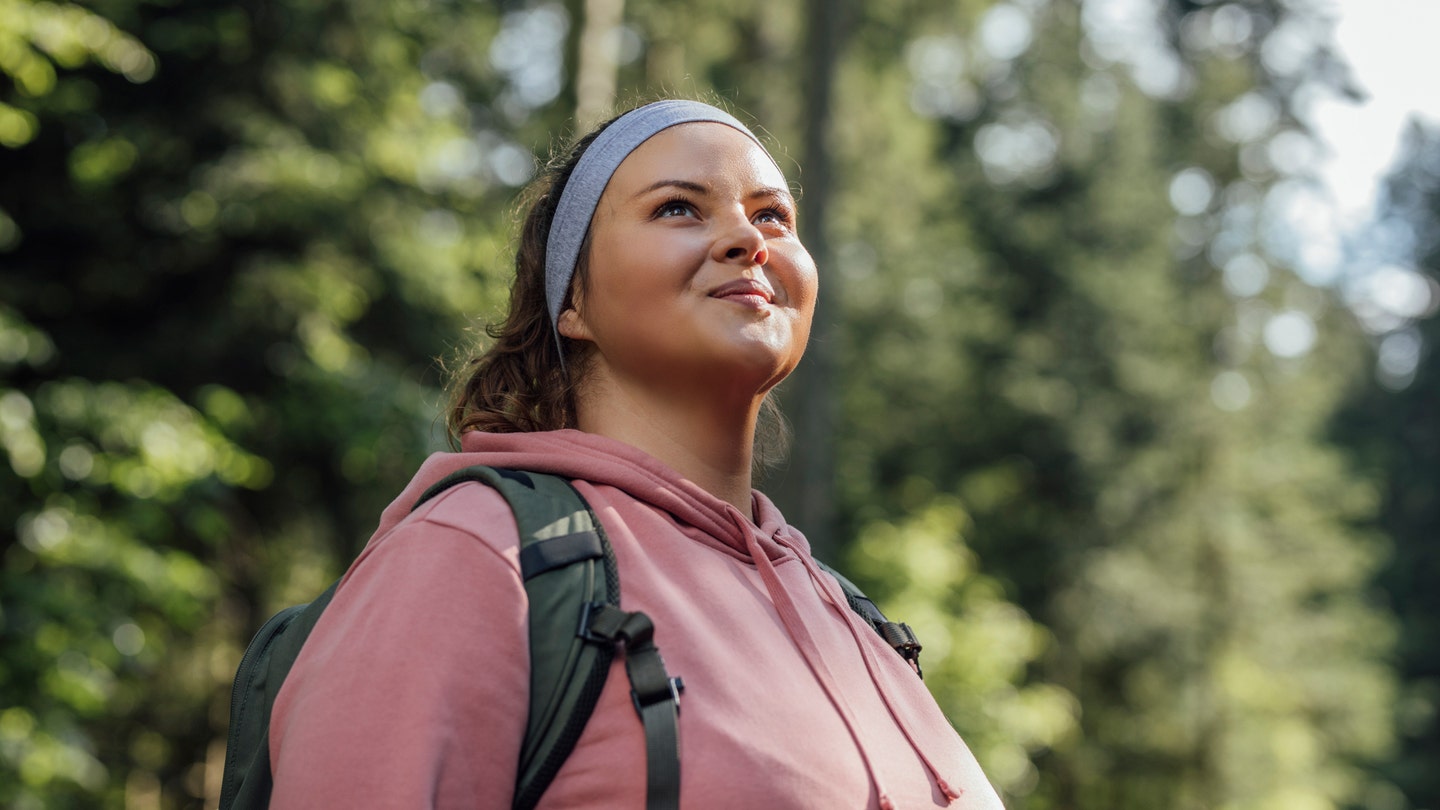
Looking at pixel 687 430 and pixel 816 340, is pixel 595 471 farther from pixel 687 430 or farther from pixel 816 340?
pixel 816 340

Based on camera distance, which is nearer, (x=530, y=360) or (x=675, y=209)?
(x=675, y=209)

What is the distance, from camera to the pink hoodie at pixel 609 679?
1.31 meters

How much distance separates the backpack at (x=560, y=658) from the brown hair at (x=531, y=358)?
400 millimetres

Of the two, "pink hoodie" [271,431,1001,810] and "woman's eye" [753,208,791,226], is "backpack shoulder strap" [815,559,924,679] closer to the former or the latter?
"pink hoodie" [271,431,1001,810]

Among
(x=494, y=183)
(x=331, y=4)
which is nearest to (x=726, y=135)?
(x=331, y=4)

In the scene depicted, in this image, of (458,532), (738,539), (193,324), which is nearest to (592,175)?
(738,539)

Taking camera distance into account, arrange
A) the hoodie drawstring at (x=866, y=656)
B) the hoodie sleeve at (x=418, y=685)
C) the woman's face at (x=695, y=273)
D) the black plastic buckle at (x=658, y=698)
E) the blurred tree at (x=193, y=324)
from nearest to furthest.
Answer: the hoodie sleeve at (x=418, y=685), the black plastic buckle at (x=658, y=698), the hoodie drawstring at (x=866, y=656), the woman's face at (x=695, y=273), the blurred tree at (x=193, y=324)

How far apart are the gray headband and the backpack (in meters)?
0.47

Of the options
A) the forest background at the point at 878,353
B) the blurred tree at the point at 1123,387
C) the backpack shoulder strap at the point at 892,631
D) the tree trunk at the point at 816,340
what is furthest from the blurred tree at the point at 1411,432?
the backpack shoulder strap at the point at 892,631

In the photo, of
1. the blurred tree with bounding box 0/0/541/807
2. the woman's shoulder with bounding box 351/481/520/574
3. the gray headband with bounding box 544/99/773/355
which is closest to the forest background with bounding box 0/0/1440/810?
the blurred tree with bounding box 0/0/541/807

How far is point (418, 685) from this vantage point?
4.32ft

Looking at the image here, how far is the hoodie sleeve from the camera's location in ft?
4.21

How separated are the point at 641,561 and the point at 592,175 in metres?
0.65

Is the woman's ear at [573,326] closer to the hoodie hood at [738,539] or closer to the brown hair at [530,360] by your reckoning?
the brown hair at [530,360]
